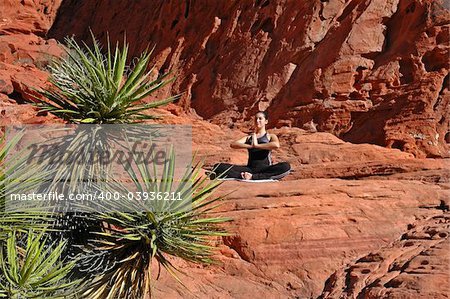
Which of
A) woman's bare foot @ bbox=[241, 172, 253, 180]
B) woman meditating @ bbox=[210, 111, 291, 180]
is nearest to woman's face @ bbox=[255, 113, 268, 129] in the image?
woman meditating @ bbox=[210, 111, 291, 180]

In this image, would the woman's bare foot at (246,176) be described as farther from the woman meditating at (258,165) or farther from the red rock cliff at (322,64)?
the red rock cliff at (322,64)

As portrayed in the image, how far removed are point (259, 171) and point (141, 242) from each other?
330 cm

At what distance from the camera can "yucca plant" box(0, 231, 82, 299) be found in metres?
5.94

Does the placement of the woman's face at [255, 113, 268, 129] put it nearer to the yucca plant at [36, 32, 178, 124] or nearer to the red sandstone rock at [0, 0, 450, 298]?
the red sandstone rock at [0, 0, 450, 298]

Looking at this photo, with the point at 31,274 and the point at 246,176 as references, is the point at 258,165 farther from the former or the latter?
the point at 31,274

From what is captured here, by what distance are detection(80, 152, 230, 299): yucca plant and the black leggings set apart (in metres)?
2.50

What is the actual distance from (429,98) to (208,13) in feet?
29.6

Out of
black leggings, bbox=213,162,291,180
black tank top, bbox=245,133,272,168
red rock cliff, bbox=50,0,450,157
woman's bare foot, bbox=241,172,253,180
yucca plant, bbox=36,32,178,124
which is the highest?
red rock cliff, bbox=50,0,450,157

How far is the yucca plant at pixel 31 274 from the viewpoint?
5.94 meters

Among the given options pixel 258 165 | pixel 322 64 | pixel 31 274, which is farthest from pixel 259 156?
pixel 322 64

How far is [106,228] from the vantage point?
287 inches

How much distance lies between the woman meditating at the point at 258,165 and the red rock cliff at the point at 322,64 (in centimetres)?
377

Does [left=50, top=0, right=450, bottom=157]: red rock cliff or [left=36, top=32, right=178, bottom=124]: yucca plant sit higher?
[left=50, top=0, right=450, bottom=157]: red rock cliff

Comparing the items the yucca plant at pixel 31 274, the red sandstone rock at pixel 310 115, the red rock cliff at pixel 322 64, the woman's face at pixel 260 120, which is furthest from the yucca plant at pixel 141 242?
the red rock cliff at pixel 322 64
